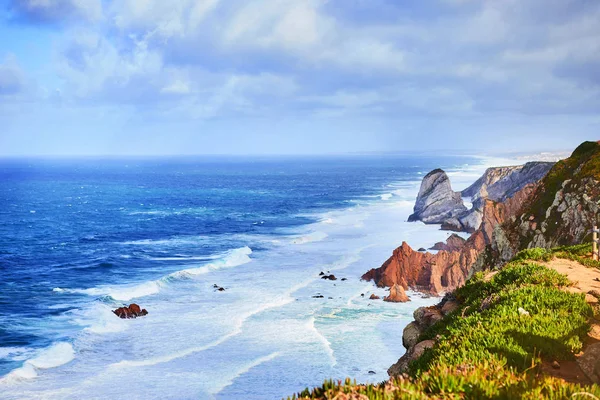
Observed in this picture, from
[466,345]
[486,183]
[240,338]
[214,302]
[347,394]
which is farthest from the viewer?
[486,183]

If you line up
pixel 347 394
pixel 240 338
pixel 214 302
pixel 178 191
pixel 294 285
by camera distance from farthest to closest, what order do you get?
pixel 178 191 → pixel 294 285 → pixel 214 302 → pixel 240 338 → pixel 347 394

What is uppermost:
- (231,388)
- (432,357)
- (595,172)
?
(595,172)

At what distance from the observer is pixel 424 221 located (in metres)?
90.2

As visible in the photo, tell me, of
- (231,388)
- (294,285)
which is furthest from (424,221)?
(231,388)

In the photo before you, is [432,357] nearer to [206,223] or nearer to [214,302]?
[214,302]

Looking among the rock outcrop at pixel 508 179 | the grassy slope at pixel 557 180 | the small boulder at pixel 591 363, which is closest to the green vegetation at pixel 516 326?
the small boulder at pixel 591 363

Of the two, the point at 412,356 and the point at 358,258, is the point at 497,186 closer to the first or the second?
the point at 358,258

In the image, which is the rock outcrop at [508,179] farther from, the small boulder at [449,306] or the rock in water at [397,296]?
the small boulder at [449,306]

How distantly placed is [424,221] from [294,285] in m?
46.2

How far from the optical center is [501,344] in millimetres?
11289

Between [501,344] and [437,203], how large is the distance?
8171 centimetres

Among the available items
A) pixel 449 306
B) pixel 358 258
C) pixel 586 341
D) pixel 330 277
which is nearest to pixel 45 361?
pixel 449 306

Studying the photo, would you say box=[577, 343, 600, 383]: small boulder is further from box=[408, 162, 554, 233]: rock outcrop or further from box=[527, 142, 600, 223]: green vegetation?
box=[408, 162, 554, 233]: rock outcrop

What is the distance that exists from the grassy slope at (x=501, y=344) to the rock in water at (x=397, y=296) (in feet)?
84.7
